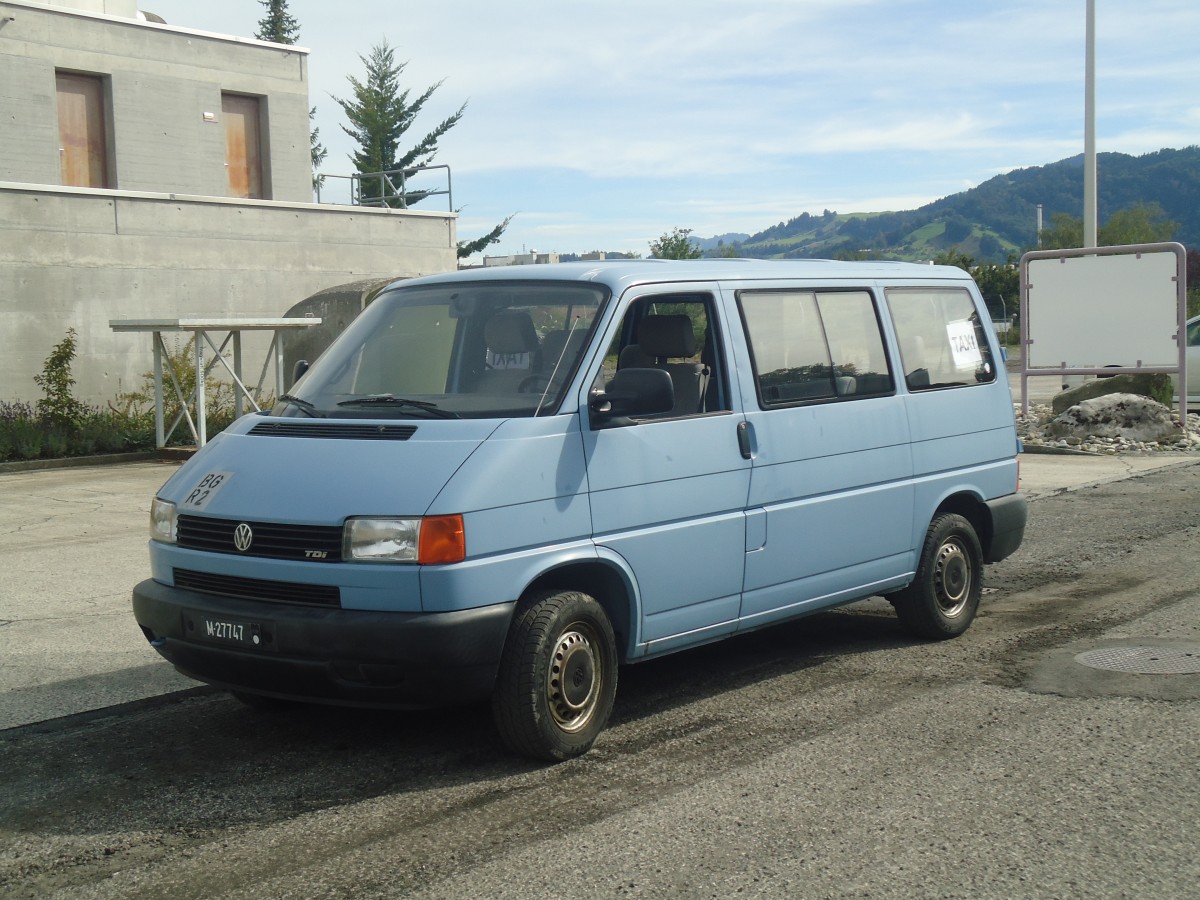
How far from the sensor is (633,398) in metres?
5.66

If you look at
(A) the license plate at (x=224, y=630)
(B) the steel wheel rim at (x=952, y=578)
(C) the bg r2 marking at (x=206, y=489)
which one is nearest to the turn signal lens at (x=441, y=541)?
(A) the license plate at (x=224, y=630)

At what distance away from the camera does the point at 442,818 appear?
486cm

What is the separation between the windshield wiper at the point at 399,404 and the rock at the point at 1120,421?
16.0 m

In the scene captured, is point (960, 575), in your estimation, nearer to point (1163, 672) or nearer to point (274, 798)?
point (1163, 672)

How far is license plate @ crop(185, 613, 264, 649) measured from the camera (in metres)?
5.25

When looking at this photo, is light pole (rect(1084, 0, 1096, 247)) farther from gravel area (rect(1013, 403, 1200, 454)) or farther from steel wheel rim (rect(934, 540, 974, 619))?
steel wheel rim (rect(934, 540, 974, 619))

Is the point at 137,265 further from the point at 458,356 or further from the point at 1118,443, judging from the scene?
the point at 458,356

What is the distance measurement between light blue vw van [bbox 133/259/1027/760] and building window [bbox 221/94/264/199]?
73.3 ft

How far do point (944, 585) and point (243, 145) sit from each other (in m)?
23.1

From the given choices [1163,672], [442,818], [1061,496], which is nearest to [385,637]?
[442,818]

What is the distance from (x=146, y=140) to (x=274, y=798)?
74.7 feet

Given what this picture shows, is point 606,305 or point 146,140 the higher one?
point 146,140

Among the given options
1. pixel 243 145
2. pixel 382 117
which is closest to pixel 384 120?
pixel 382 117

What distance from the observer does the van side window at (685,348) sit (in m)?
6.32
